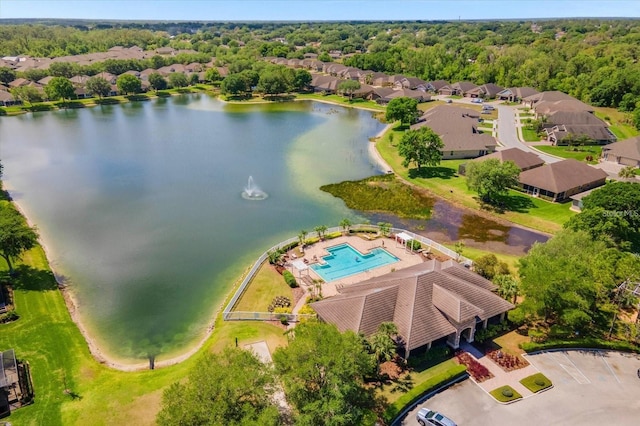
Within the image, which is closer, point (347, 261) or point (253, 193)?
point (347, 261)

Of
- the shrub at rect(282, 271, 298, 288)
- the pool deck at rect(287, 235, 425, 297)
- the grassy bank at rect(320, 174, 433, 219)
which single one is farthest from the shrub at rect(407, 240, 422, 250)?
the shrub at rect(282, 271, 298, 288)

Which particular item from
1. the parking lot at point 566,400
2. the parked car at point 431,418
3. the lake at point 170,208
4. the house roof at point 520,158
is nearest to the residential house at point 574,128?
the house roof at point 520,158

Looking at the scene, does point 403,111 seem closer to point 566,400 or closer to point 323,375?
point 566,400

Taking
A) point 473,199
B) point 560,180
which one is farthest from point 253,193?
point 560,180

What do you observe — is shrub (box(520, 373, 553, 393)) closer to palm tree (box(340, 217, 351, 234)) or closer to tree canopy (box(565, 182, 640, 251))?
tree canopy (box(565, 182, 640, 251))

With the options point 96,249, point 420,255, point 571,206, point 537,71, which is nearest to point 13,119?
point 96,249

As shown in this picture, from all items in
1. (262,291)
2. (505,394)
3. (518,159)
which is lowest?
(262,291)
